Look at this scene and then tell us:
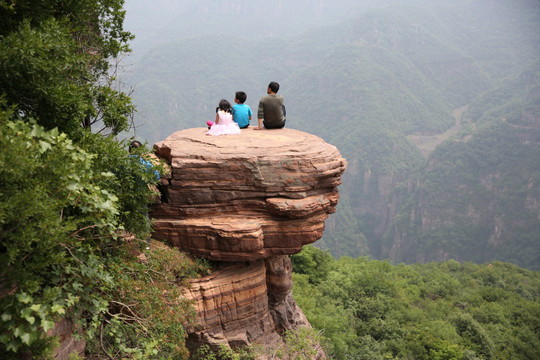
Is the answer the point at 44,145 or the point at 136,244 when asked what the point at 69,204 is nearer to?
the point at 44,145

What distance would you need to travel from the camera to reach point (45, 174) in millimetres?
5273

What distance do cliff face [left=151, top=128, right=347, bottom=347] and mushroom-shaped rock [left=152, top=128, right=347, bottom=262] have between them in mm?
26

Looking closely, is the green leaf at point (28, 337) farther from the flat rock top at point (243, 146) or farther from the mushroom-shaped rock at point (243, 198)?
the flat rock top at point (243, 146)

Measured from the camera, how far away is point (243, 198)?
10.8 m

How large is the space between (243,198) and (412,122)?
151 m

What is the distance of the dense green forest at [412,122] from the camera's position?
329 feet

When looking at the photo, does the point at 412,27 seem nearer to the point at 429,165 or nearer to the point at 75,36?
the point at 429,165

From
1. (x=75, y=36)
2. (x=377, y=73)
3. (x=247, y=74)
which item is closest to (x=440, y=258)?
(x=377, y=73)

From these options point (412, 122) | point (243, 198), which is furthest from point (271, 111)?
point (412, 122)

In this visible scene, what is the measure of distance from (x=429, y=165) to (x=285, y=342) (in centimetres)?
11479

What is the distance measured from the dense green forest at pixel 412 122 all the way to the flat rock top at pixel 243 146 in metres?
50.9

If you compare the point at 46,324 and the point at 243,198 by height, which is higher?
the point at 46,324

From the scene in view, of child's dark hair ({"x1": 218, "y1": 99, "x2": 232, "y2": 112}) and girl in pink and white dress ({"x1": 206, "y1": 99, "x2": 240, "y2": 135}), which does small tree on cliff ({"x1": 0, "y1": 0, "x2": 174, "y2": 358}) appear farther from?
girl in pink and white dress ({"x1": 206, "y1": 99, "x2": 240, "y2": 135})

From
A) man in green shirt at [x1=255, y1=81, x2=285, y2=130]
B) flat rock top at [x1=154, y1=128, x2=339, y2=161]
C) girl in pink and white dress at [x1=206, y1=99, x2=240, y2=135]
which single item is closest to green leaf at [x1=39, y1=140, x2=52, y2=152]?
flat rock top at [x1=154, y1=128, x2=339, y2=161]
